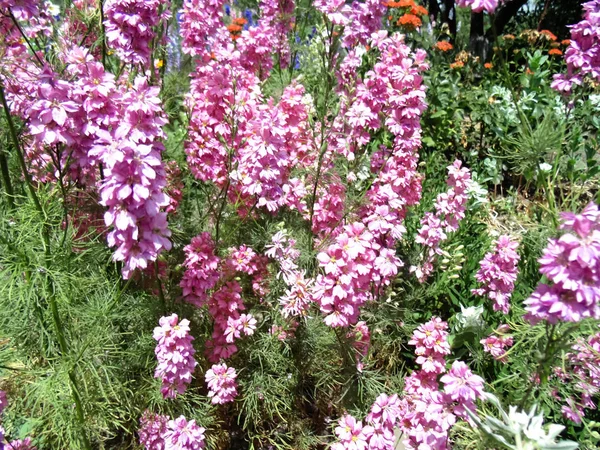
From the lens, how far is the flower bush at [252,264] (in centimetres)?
176

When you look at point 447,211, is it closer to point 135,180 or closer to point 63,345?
point 135,180

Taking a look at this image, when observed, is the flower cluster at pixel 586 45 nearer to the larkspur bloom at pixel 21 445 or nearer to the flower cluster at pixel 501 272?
the flower cluster at pixel 501 272

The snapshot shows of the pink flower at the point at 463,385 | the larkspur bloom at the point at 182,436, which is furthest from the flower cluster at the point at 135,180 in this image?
the pink flower at the point at 463,385

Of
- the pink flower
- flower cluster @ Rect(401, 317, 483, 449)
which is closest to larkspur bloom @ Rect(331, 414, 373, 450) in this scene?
flower cluster @ Rect(401, 317, 483, 449)

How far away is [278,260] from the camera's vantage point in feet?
7.95

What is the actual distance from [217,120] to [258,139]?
38 cm

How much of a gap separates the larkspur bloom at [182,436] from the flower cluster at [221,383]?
0.67ft

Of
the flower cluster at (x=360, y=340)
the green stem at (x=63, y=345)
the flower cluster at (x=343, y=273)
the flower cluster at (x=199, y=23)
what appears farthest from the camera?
the flower cluster at (x=199, y=23)

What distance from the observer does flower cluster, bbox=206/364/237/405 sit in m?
2.28

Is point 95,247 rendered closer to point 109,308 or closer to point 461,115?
point 109,308

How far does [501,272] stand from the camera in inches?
97.1

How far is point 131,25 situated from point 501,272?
193 cm

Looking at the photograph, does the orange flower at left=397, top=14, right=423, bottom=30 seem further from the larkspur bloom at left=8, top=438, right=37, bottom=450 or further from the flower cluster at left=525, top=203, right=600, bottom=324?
the larkspur bloom at left=8, top=438, right=37, bottom=450

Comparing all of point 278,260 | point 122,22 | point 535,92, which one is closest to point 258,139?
point 278,260
